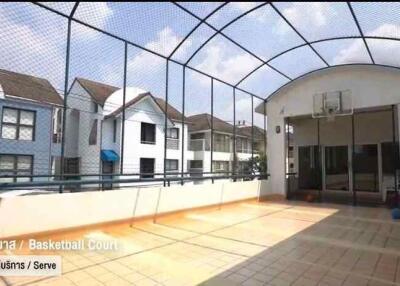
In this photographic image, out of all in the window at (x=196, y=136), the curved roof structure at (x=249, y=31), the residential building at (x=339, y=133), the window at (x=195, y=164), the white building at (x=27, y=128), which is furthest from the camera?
the window at (x=196, y=136)

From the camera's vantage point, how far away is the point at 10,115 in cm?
1188

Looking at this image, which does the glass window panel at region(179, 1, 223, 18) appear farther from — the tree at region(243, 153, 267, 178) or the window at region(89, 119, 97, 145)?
the window at region(89, 119, 97, 145)

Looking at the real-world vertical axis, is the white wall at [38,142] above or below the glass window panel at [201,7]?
below

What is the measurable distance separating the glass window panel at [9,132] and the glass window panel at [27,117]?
0.46 meters

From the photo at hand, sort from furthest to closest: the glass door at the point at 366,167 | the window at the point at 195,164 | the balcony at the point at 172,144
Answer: the window at the point at 195,164 < the balcony at the point at 172,144 < the glass door at the point at 366,167

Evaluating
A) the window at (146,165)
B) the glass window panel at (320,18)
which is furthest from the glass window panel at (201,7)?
the window at (146,165)

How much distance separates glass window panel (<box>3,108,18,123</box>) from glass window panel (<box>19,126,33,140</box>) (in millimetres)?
457

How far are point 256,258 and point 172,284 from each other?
1.36m

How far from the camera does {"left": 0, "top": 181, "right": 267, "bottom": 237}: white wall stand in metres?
4.10

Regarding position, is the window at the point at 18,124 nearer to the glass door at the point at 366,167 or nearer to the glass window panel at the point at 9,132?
the glass window panel at the point at 9,132

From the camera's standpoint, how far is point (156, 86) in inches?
274

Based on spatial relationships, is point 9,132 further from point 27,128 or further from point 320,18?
point 320,18

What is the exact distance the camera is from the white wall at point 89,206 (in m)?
4.10

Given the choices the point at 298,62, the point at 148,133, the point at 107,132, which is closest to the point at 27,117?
the point at 107,132
